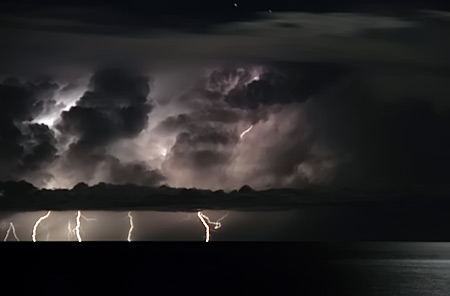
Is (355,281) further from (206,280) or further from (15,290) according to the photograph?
(15,290)

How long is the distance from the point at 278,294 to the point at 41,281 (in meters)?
47.5

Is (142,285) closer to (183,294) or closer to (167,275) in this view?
(183,294)

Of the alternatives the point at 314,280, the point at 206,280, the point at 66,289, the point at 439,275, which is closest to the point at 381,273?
the point at 439,275

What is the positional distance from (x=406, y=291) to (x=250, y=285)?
25.5m

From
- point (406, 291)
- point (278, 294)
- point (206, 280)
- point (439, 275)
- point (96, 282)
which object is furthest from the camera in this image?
point (439, 275)

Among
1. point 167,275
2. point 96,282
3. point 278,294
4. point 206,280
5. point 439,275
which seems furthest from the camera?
point 439,275

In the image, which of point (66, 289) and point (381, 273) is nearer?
point (66, 289)

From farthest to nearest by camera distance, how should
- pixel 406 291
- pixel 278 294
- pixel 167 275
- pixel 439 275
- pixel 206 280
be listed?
1. pixel 439 275
2. pixel 167 275
3. pixel 206 280
4. pixel 406 291
5. pixel 278 294

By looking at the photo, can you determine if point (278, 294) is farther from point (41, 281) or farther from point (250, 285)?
point (41, 281)

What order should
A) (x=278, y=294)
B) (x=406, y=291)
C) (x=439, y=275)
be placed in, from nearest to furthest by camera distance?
(x=278, y=294)
(x=406, y=291)
(x=439, y=275)

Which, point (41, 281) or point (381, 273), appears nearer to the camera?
point (41, 281)

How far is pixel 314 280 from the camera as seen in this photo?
513 ft

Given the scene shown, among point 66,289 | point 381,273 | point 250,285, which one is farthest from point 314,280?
point 66,289

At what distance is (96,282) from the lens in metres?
144
